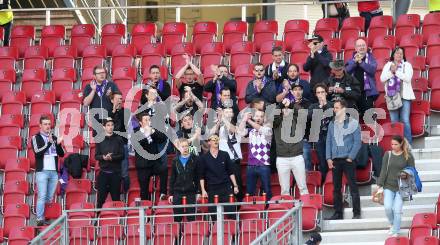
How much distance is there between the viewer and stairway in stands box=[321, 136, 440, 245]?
2030cm

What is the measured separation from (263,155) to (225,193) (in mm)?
868

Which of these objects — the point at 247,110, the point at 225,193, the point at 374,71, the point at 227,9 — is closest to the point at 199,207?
the point at 225,193

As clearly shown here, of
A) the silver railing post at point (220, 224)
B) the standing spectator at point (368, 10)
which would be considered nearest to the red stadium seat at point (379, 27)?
the standing spectator at point (368, 10)

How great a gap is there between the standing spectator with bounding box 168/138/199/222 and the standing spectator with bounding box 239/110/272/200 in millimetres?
833

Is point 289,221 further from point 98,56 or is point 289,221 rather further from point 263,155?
point 98,56

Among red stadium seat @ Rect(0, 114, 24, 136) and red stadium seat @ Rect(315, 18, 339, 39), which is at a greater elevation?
red stadium seat @ Rect(315, 18, 339, 39)

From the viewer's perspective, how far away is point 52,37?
26.0m

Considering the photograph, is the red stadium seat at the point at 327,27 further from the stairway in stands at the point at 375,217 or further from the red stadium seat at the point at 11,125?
the red stadium seat at the point at 11,125

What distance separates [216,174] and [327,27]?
509 cm

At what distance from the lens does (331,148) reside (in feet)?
68.0

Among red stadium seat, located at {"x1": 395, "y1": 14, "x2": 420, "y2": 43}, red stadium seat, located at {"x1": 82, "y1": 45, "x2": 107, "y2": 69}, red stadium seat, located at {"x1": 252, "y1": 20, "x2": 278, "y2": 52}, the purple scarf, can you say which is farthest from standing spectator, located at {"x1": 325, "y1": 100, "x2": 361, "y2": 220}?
red stadium seat, located at {"x1": 82, "y1": 45, "x2": 107, "y2": 69}

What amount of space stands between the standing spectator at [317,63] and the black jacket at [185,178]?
252 cm

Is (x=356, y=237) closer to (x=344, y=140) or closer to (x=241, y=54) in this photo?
(x=344, y=140)

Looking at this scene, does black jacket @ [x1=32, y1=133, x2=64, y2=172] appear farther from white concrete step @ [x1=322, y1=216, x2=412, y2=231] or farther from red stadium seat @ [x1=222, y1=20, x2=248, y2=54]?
red stadium seat @ [x1=222, y1=20, x2=248, y2=54]
